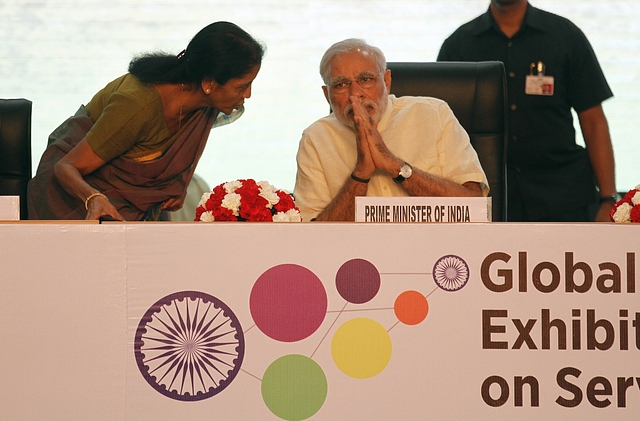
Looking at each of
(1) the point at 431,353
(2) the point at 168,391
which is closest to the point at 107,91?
(2) the point at 168,391

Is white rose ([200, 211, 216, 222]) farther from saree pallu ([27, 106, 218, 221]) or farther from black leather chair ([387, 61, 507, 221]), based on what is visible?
black leather chair ([387, 61, 507, 221])

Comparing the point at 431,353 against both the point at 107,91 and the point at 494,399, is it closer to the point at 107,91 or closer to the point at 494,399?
the point at 494,399

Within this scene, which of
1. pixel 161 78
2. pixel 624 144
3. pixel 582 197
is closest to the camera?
pixel 161 78

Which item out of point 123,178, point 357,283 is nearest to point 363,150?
point 123,178

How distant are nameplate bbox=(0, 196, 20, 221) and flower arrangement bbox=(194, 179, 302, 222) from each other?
37cm

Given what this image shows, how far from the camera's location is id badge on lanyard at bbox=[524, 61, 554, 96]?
8.44 feet

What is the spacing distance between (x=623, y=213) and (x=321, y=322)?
2.34ft

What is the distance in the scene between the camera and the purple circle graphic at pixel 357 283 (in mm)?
1325

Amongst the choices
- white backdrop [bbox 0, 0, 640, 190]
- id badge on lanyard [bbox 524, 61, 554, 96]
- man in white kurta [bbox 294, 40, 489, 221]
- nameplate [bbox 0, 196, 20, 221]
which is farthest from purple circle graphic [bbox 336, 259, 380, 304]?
white backdrop [bbox 0, 0, 640, 190]

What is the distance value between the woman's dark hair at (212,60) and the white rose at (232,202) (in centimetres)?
51

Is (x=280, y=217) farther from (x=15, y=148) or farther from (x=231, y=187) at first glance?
(x=15, y=148)

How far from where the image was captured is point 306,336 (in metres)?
1.33

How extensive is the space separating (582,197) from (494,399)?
147 cm

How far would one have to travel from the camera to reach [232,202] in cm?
166
